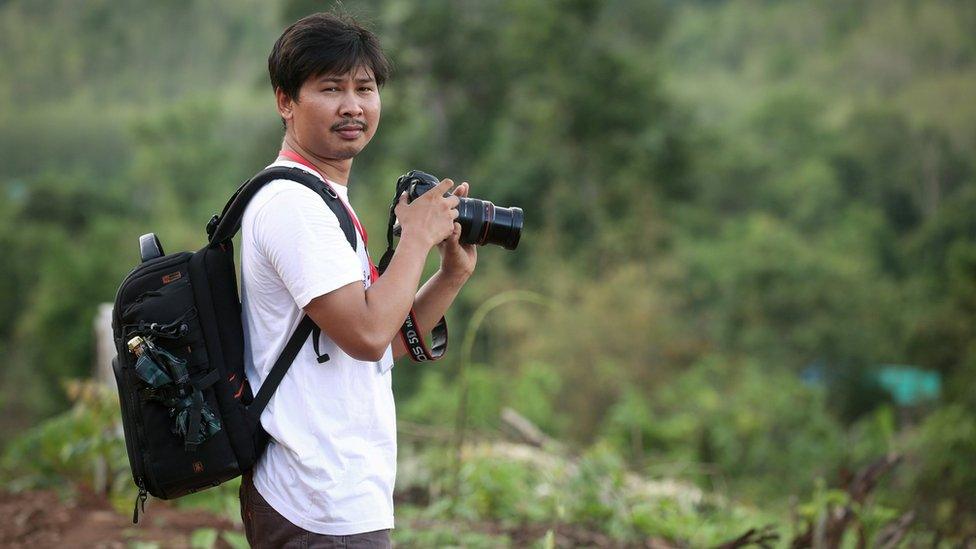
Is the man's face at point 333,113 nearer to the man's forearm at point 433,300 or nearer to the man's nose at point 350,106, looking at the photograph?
the man's nose at point 350,106

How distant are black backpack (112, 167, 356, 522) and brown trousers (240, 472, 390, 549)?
8 centimetres

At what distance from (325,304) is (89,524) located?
227cm

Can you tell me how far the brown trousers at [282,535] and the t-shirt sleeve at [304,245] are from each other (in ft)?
1.31

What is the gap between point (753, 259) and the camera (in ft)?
77.4

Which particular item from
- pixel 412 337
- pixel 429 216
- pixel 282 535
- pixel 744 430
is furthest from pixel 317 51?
pixel 744 430

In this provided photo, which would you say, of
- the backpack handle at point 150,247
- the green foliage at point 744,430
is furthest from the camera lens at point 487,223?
the green foliage at point 744,430

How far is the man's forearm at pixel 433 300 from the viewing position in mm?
2256

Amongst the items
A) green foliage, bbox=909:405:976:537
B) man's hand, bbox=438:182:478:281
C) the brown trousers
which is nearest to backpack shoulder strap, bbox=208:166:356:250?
man's hand, bbox=438:182:478:281

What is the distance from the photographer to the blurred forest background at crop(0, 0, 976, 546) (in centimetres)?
450

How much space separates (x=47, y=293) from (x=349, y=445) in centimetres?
3031

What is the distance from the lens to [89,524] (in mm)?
3691

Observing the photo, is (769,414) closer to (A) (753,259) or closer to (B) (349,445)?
(A) (753,259)

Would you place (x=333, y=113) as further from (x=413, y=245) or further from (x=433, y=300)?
(x=433, y=300)

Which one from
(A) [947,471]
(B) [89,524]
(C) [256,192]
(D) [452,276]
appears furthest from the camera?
(A) [947,471]
